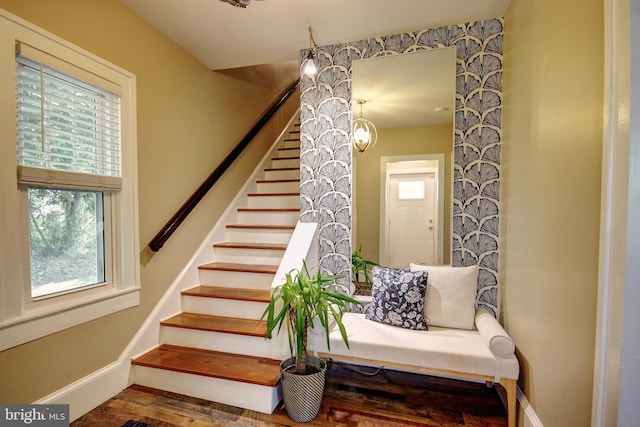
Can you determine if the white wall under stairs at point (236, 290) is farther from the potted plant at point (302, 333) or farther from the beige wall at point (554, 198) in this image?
the beige wall at point (554, 198)

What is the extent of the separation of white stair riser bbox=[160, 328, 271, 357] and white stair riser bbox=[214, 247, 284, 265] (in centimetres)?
81

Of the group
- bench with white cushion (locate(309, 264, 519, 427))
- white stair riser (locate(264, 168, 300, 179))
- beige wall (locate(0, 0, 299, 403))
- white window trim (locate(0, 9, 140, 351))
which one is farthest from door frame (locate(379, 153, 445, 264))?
white window trim (locate(0, 9, 140, 351))

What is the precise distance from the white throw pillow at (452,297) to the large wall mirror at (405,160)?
0.62 feet

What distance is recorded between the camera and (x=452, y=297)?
203cm

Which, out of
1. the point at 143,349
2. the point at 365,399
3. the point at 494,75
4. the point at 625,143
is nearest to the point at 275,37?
the point at 494,75

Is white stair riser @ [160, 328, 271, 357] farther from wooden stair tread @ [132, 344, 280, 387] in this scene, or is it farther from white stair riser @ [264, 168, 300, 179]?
white stair riser @ [264, 168, 300, 179]

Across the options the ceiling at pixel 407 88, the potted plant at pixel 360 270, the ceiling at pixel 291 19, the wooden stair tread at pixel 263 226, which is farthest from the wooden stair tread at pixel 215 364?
the ceiling at pixel 291 19

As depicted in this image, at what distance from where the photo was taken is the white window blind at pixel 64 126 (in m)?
1.51

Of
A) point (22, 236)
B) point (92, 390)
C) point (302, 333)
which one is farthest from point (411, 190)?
point (92, 390)

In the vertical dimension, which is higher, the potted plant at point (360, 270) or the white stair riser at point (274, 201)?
the white stair riser at point (274, 201)

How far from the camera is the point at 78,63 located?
1732 millimetres

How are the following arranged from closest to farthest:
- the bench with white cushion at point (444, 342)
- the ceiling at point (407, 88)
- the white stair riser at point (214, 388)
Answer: the bench with white cushion at point (444, 342) < the white stair riser at point (214, 388) < the ceiling at point (407, 88)

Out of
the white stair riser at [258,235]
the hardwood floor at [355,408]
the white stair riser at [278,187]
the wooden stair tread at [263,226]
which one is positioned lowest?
the hardwood floor at [355,408]

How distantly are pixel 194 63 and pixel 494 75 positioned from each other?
250cm
